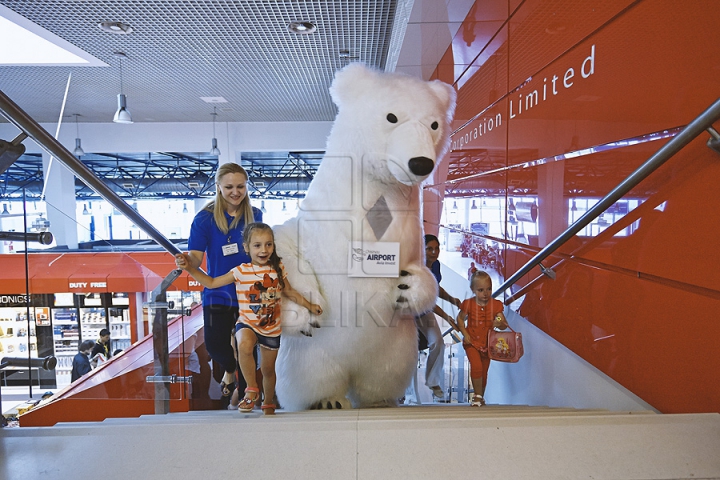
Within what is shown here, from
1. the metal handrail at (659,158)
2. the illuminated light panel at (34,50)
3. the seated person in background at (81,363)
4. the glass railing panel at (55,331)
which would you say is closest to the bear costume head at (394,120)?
the metal handrail at (659,158)

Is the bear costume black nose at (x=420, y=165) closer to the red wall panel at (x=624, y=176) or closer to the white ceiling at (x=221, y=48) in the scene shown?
the red wall panel at (x=624, y=176)

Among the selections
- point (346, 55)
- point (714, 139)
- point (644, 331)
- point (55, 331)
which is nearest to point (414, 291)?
point (644, 331)

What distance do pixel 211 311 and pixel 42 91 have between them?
242 inches

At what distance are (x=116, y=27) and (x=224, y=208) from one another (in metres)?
3.52

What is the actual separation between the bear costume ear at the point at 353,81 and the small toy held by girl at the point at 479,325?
43.0 inches

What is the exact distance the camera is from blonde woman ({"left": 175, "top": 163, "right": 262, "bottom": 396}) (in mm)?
2186

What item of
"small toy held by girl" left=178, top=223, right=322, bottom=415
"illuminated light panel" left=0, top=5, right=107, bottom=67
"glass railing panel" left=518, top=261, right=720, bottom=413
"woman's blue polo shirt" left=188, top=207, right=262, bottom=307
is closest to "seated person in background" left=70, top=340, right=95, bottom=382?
"woman's blue polo shirt" left=188, top=207, right=262, bottom=307

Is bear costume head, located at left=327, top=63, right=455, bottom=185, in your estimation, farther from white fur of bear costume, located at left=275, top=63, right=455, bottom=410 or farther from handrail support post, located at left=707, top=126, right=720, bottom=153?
handrail support post, located at left=707, top=126, right=720, bottom=153

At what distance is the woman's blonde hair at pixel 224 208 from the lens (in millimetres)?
2192

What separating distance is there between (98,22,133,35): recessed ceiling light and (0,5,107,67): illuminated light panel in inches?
26.5

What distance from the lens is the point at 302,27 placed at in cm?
470

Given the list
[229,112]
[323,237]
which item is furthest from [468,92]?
[229,112]

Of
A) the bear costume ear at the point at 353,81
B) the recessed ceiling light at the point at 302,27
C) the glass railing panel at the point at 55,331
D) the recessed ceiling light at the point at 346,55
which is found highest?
the recessed ceiling light at the point at 346,55

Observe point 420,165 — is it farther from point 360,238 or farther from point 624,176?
→ point 624,176
